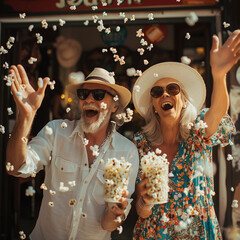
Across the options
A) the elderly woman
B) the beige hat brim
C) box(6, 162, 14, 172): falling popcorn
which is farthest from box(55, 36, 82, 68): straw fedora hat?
box(6, 162, 14, 172): falling popcorn

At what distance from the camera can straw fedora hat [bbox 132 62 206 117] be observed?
9.89ft

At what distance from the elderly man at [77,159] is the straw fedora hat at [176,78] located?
33cm

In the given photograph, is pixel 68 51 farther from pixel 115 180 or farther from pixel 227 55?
pixel 115 180

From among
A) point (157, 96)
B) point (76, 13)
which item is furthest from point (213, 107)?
point (76, 13)

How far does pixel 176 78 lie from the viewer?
3.03 metres

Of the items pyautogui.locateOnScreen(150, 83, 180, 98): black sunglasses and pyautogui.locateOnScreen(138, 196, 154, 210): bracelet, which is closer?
pyautogui.locateOnScreen(138, 196, 154, 210): bracelet

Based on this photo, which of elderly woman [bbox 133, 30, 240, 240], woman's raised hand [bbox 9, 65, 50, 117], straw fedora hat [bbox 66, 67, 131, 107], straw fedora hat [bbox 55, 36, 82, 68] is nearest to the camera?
woman's raised hand [bbox 9, 65, 50, 117]

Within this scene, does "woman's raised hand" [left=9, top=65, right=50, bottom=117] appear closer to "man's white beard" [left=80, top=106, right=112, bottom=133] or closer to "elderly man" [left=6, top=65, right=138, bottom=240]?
"elderly man" [left=6, top=65, right=138, bottom=240]

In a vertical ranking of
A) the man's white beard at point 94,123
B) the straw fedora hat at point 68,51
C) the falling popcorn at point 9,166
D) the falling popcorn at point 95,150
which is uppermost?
the straw fedora hat at point 68,51

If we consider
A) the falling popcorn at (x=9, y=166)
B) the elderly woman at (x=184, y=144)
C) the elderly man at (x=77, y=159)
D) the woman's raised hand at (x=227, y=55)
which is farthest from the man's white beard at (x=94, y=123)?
the woman's raised hand at (x=227, y=55)

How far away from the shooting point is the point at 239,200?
3938 millimetres

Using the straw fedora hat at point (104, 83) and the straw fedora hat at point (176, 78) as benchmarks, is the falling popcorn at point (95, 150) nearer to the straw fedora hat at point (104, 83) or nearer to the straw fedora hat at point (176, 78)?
the straw fedora hat at point (104, 83)

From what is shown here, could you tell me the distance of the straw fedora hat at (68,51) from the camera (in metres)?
→ 5.84

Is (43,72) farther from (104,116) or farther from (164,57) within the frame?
(104,116)
